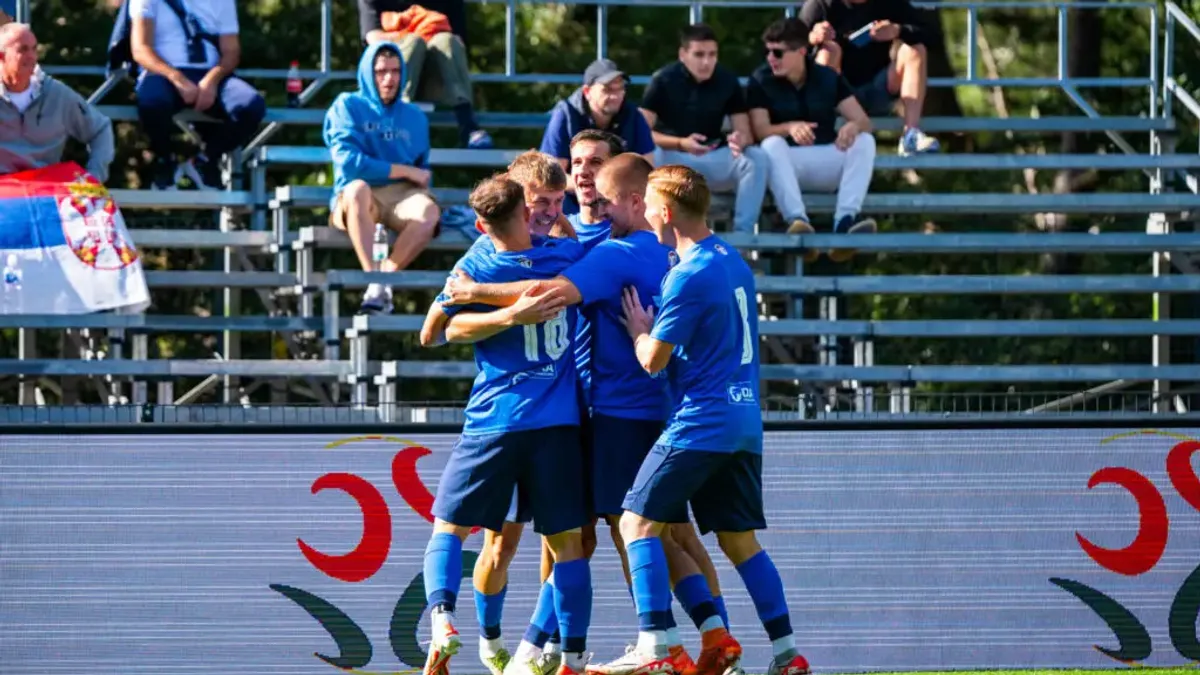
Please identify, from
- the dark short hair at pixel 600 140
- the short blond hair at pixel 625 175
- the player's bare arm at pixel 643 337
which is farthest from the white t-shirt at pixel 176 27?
the player's bare arm at pixel 643 337

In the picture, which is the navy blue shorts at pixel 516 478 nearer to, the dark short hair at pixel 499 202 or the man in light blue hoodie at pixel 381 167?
the dark short hair at pixel 499 202

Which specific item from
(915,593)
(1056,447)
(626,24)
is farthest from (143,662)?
(626,24)

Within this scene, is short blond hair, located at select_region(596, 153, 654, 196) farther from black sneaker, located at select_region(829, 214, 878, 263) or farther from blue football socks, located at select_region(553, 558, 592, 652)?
black sneaker, located at select_region(829, 214, 878, 263)

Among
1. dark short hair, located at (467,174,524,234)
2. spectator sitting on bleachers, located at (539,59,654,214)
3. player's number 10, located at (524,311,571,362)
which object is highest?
spectator sitting on bleachers, located at (539,59,654,214)

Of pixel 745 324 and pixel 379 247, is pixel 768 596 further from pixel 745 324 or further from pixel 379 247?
pixel 379 247

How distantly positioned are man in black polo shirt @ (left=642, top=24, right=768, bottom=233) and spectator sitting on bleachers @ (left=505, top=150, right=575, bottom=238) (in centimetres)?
419

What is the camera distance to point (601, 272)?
6.59 metres

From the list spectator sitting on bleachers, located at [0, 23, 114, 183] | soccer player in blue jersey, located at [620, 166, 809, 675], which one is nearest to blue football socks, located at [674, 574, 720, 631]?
soccer player in blue jersey, located at [620, 166, 809, 675]

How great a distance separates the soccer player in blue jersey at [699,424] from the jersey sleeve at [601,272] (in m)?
0.08

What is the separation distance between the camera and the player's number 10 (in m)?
6.60

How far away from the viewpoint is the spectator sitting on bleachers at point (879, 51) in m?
11.9

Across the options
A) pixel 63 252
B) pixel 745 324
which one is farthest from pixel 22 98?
pixel 745 324

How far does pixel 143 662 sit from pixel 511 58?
20.5 feet

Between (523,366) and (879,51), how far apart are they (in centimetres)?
616
